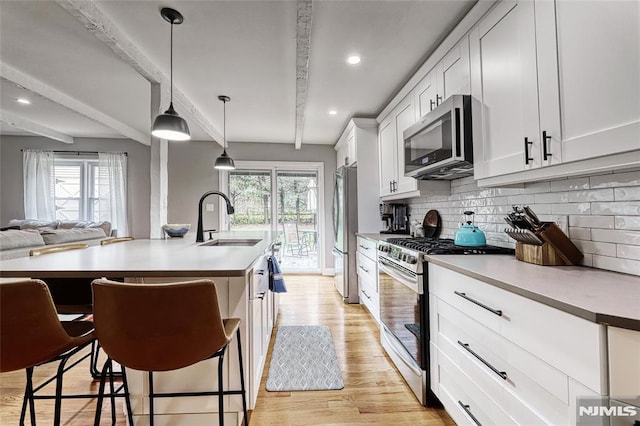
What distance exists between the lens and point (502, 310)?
3.68 feet

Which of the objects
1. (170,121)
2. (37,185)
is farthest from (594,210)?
(37,185)

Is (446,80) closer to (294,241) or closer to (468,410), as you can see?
(468,410)

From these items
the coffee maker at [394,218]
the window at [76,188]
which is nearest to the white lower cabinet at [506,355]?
the coffee maker at [394,218]

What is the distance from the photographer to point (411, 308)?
1.85 meters

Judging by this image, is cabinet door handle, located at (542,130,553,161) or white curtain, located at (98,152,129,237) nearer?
cabinet door handle, located at (542,130,553,161)

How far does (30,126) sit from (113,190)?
1.41 meters

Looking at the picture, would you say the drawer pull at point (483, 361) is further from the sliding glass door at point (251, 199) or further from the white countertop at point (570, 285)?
the sliding glass door at point (251, 199)

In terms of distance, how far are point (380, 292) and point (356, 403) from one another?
98 cm

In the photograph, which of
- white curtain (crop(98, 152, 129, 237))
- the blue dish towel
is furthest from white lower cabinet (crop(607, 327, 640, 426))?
white curtain (crop(98, 152, 129, 237))

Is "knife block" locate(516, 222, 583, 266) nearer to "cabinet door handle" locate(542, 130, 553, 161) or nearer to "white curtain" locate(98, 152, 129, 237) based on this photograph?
"cabinet door handle" locate(542, 130, 553, 161)

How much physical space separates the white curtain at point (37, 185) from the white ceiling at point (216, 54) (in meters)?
1.37

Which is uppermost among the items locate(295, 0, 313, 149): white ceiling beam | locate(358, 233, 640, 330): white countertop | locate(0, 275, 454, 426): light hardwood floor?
locate(295, 0, 313, 149): white ceiling beam

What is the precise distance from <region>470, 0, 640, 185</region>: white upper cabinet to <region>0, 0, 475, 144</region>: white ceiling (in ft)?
1.86

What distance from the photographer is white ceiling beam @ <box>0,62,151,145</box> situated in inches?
112
